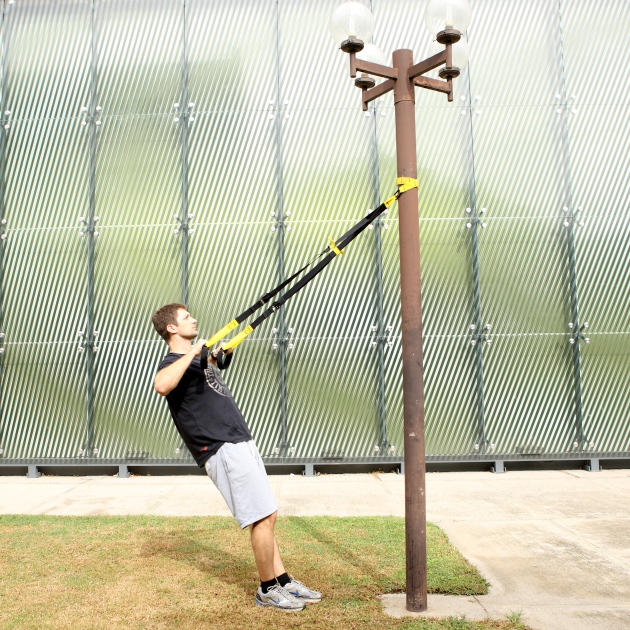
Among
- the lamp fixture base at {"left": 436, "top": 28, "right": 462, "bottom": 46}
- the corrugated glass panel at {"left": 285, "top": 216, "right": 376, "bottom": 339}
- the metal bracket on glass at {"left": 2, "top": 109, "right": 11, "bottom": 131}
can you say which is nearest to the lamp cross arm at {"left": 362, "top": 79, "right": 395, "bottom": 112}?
the lamp fixture base at {"left": 436, "top": 28, "right": 462, "bottom": 46}

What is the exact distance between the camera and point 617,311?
852 centimetres

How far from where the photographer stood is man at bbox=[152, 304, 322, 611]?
3875 millimetres

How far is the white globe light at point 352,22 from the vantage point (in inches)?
165

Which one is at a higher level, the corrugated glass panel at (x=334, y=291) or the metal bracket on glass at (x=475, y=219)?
the metal bracket on glass at (x=475, y=219)

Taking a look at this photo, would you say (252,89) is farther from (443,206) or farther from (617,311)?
(617,311)

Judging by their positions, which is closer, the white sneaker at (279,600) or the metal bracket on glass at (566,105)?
the white sneaker at (279,600)

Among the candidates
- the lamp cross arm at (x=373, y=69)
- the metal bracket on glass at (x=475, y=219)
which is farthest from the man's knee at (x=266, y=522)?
the metal bracket on glass at (x=475, y=219)

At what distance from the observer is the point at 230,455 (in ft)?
12.9

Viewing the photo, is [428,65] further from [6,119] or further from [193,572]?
[6,119]

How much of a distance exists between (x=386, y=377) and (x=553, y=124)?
389 centimetres

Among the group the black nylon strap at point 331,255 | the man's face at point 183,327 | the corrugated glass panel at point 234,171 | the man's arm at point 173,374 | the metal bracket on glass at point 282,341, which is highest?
the corrugated glass panel at point 234,171

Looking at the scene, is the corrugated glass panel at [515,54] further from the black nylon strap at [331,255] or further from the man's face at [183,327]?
the man's face at [183,327]

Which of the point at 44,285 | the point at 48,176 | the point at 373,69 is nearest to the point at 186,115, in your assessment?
the point at 48,176

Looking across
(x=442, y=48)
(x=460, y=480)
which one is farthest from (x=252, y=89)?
(x=460, y=480)
